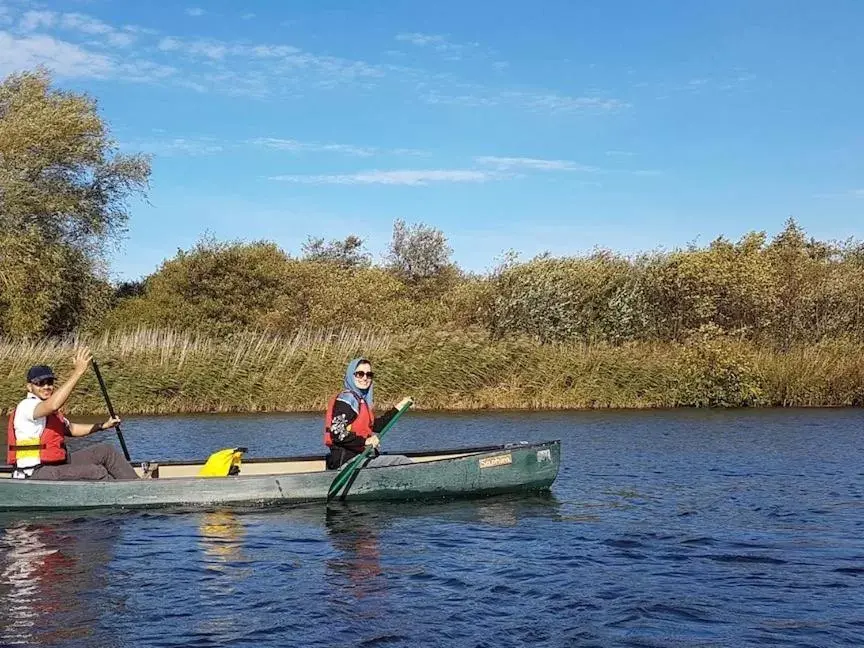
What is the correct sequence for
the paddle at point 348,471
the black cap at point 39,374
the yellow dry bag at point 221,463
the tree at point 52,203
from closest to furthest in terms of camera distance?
the black cap at point 39,374
the paddle at point 348,471
the yellow dry bag at point 221,463
the tree at point 52,203

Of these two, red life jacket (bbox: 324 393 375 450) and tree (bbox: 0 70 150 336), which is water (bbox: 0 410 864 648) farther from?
tree (bbox: 0 70 150 336)

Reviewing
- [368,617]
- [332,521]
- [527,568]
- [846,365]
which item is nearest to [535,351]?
[846,365]

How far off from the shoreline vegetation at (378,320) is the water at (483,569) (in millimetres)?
11155

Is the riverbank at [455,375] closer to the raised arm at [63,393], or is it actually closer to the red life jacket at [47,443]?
the red life jacket at [47,443]

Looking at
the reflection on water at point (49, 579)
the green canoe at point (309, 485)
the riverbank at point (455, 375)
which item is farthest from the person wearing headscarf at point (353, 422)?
the riverbank at point (455, 375)

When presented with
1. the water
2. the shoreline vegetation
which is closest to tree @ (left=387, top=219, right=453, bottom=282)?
the shoreline vegetation

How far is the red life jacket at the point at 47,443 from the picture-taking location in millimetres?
11594

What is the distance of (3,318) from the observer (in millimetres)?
32094

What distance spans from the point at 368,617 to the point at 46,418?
17.5 ft

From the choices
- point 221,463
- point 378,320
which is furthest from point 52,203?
point 221,463

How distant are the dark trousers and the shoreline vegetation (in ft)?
45.1

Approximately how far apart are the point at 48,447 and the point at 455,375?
15.7 metres

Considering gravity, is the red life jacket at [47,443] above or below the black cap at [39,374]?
below

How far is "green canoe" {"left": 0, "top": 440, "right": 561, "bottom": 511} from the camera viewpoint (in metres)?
11.7
